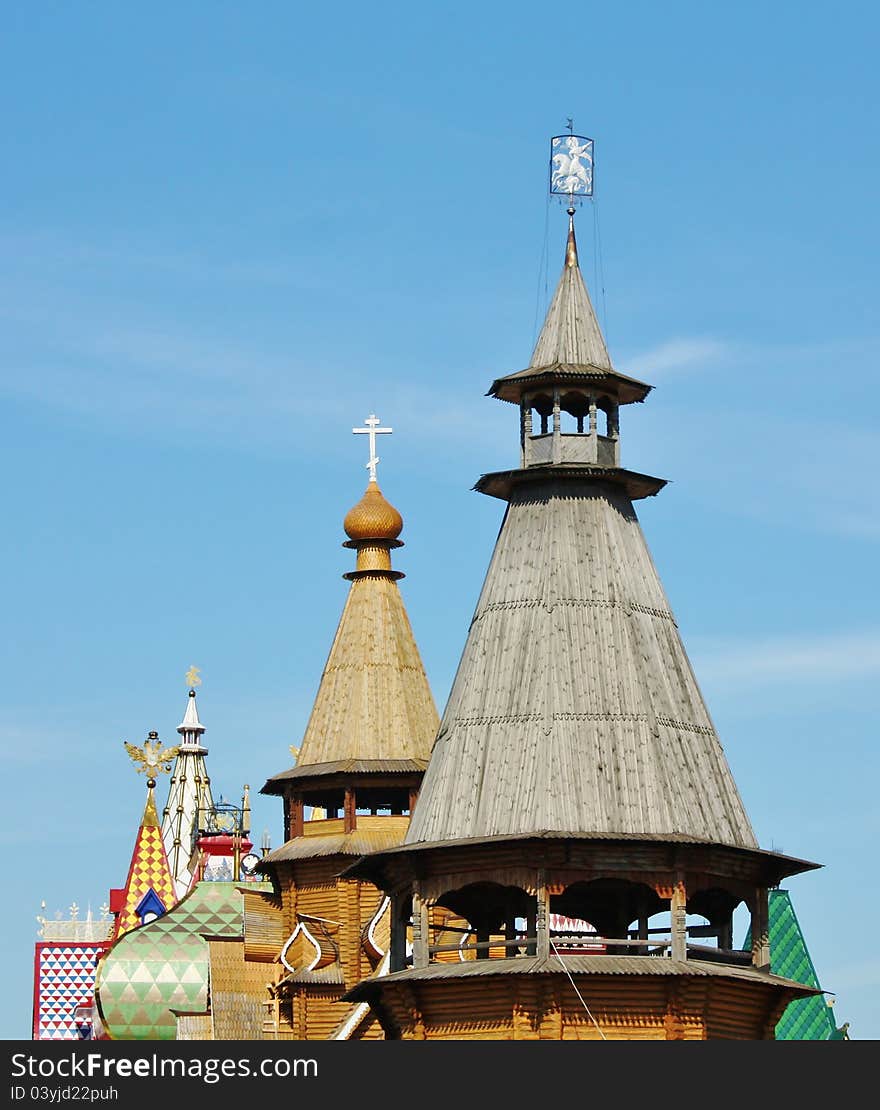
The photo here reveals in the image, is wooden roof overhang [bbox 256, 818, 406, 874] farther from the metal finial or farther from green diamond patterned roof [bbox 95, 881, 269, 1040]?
the metal finial

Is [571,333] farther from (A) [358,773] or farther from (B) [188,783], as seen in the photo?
(B) [188,783]

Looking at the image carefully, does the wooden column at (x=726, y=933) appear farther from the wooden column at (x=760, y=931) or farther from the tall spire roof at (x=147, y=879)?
the tall spire roof at (x=147, y=879)

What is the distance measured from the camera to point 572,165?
157 feet

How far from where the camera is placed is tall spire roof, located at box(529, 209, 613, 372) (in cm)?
4688

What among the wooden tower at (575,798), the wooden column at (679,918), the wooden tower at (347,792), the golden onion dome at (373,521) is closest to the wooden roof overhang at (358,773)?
the wooden tower at (347,792)

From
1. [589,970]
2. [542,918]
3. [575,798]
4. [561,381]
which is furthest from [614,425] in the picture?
[589,970]

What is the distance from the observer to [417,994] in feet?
142

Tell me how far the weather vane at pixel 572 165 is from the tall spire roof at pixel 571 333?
1.24 ft

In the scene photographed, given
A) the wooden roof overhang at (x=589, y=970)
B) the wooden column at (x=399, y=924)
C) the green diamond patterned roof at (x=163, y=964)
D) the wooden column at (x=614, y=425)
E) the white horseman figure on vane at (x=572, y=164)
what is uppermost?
the white horseman figure on vane at (x=572, y=164)

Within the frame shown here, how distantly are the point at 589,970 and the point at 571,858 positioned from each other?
1716mm

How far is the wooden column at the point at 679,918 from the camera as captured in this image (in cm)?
4256

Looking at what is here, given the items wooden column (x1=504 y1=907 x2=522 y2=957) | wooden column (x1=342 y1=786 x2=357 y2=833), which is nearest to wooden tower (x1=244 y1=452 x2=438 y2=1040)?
wooden column (x1=342 y1=786 x2=357 y2=833)
